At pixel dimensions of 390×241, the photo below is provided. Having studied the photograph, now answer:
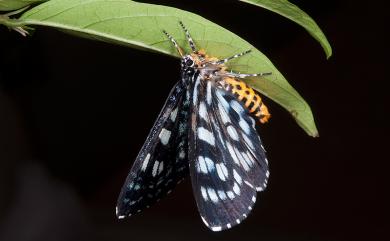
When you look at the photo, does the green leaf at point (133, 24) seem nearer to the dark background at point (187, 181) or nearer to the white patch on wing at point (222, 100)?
the white patch on wing at point (222, 100)

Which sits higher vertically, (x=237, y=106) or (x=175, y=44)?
(x=175, y=44)

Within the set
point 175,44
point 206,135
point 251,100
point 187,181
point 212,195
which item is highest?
point 175,44

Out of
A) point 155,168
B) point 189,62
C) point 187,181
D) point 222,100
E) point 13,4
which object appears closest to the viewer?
point 13,4

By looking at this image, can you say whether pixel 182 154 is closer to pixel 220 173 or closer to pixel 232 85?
pixel 220 173

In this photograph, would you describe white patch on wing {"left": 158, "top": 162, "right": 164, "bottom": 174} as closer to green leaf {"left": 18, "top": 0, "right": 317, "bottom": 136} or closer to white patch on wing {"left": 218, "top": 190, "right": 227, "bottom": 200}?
white patch on wing {"left": 218, "top": 190, "right": 227, "bottom": 200}

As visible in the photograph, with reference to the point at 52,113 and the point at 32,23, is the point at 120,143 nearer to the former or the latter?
the point at 52,113

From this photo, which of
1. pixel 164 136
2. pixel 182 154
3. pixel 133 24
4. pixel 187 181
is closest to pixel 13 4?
pixel 133 24

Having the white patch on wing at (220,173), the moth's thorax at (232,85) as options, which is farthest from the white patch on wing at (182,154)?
the moth's thorax at (232,85)

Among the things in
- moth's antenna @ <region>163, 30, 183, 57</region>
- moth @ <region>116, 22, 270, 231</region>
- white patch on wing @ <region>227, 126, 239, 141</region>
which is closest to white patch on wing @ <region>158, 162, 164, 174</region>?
moth @ <region>116, 22, 270, 231</region>
